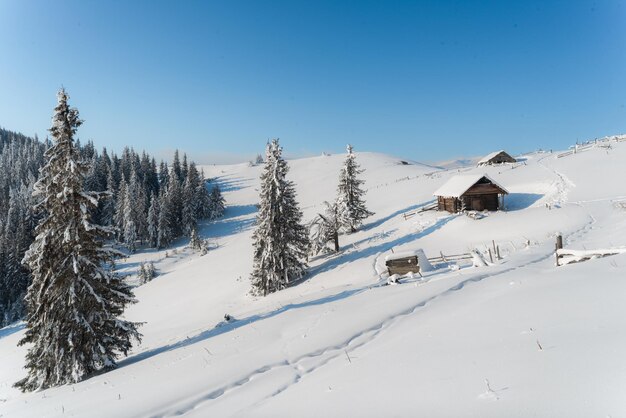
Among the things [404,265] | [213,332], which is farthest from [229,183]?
[213,332]

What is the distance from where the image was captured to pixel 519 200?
46625 mm

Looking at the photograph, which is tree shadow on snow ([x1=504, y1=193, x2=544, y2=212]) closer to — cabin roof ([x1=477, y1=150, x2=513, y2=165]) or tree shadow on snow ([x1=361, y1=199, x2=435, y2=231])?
tree shadow on snow ([x1=361, y1=199, x2=435, y2=231])

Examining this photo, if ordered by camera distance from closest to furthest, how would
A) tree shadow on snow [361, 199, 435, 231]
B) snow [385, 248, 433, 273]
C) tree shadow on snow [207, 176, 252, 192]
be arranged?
snow [385, 248, 433, 273], tree shadow on snow [361, 199, 435, 231], tree shadow on snow [207, 176, 252, 192]

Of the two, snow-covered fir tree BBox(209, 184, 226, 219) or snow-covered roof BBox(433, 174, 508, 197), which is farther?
snow-covered fir tree BBox(209, 184, 226, 219)

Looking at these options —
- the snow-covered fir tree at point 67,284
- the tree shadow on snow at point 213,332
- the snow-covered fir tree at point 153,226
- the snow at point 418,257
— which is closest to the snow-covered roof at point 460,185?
the snow at point 418,257

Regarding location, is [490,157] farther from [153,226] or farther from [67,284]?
[67,284]

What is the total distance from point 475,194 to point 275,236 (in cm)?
2516

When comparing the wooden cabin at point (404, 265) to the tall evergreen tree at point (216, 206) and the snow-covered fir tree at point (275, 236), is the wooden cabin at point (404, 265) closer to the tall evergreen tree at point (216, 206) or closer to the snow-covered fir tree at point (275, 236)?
the snow-covered fir tree at point (275, 236)

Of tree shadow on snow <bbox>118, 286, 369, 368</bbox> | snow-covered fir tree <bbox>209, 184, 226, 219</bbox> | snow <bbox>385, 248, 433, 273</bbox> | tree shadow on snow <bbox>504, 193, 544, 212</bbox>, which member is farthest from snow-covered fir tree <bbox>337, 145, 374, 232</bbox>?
snow-covered fir tree <bbox>209, 184, 226, 219</bbox>

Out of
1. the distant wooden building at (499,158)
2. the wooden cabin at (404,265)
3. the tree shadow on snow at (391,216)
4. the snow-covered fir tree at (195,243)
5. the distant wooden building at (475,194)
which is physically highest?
the distant wooden building at (499,158)

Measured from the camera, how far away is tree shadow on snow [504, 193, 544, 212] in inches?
1761

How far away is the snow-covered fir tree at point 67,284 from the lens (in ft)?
49.9

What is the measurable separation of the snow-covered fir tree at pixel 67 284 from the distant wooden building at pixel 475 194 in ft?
124

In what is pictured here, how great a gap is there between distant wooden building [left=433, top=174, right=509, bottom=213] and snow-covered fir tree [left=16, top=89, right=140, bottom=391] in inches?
1490
